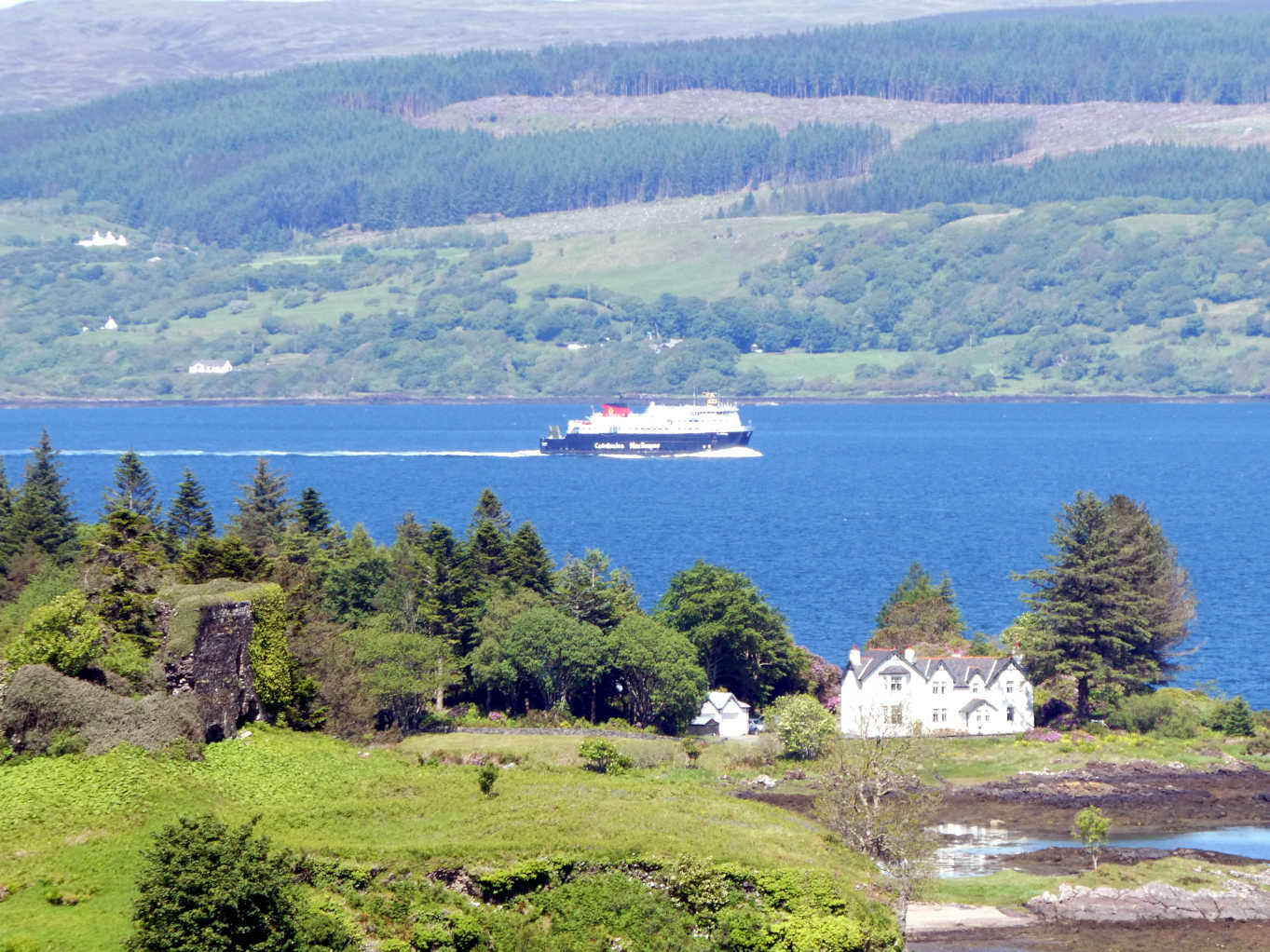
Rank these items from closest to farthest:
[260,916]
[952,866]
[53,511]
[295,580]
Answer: [260,916] → [952,866] → [295,580] → [53,511]

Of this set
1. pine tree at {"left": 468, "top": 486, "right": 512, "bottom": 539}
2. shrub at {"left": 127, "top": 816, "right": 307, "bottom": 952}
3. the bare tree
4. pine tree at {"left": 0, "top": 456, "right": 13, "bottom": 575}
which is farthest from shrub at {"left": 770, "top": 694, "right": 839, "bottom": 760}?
shrub at {"left": 127, "top": 816, "right": 307, "bottom": 952}

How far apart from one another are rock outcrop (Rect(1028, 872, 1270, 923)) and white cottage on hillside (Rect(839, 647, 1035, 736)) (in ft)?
71.5

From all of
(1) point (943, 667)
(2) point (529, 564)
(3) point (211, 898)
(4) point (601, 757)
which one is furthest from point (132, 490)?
(3) point (211, 898)

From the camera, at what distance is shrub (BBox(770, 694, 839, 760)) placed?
217 feet

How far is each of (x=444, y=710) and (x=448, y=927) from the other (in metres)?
35.5

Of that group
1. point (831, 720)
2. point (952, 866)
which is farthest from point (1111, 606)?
point (952, 866)

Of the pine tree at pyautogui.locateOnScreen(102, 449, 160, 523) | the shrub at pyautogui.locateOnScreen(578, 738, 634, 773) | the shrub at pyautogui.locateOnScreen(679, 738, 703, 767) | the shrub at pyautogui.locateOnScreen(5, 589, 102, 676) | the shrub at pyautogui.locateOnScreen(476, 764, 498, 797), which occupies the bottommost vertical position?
the shrub at pyautogui.locateOnScreen(476, 764, 498, 797)

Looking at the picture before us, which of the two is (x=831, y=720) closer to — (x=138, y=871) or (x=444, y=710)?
(x=444, y=710)

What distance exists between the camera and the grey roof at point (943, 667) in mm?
72250

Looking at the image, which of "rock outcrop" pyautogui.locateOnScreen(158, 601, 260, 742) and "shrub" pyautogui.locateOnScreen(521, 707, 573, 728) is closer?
"rock outcrop" pyautogui.locateOnScreen(158, 601, 260, 742)

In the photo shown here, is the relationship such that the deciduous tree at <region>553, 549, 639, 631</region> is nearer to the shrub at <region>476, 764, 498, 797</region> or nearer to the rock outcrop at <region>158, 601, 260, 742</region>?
the rock outcrop at <region>158, 601, 260, 742</region>

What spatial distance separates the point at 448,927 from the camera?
32.5 meters

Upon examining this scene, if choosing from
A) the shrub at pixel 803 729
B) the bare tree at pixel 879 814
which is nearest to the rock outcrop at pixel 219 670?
the bare tree at pixel 879 814

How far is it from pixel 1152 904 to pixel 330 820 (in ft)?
78.1
